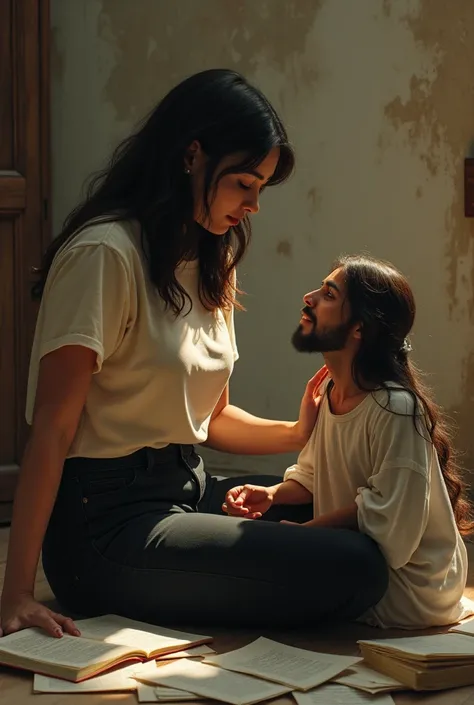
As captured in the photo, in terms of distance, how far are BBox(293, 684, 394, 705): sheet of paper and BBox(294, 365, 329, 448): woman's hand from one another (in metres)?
0.88

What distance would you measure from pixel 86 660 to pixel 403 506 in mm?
850

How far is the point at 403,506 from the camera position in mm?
Result: 2920

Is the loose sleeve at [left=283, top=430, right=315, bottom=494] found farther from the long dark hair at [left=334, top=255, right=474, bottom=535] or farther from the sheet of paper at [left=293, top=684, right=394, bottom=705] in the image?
the sheet of paper at [left=293, top=684, right=394, bottom=705]

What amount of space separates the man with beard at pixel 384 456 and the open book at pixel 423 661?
0.96 feet

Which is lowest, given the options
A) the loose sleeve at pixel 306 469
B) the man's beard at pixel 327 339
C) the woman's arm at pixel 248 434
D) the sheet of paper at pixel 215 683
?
the sheet of paper at pixel 215 683

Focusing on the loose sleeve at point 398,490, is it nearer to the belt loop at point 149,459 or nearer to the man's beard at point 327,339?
the man's beard at point 327,339

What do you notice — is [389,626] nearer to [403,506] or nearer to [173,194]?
[403,506]

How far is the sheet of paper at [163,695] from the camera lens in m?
2.48

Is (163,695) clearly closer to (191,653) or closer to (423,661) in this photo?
(191,653)

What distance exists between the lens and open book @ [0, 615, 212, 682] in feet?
8.39

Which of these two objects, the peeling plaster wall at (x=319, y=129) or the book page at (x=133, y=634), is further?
the peeling plaster wall at (x=319, y=129)

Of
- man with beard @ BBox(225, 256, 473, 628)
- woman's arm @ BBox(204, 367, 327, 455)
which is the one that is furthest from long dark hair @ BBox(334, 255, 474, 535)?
woman's arm @ BBox(204, 367, 327, 455)

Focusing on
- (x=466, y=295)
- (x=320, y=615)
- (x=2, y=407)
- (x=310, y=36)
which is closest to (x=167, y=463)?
(x=320, y=615)

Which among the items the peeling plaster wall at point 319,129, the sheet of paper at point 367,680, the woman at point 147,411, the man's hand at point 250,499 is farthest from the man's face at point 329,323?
the peeling plaster wall at point 319,129
